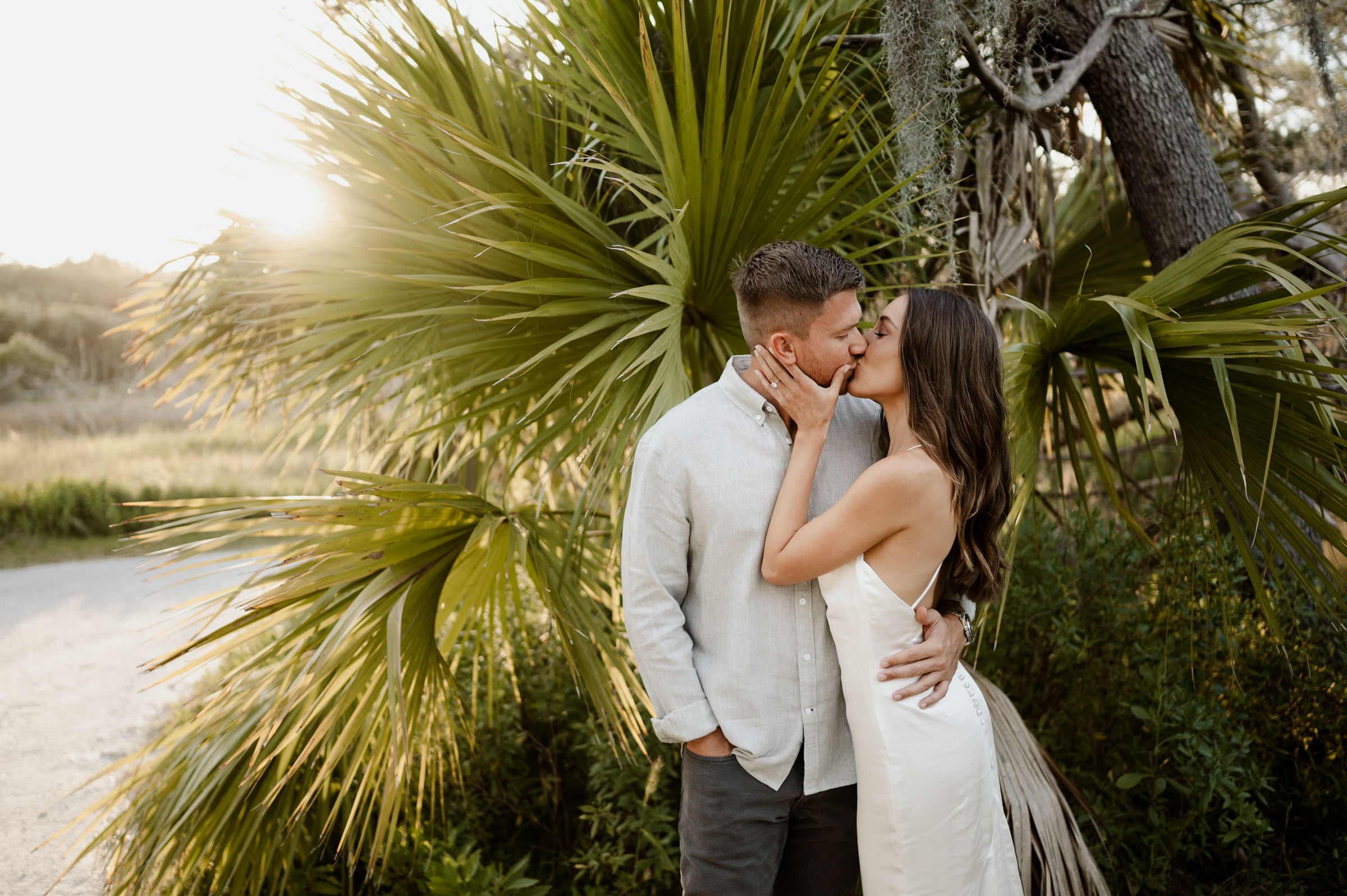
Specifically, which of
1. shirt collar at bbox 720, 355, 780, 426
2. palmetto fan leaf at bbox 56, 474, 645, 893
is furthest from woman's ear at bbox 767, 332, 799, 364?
palmetto fan leaf at bbox 56, 474, 645, 893

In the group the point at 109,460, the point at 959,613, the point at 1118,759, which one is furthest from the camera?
the point at 109,460

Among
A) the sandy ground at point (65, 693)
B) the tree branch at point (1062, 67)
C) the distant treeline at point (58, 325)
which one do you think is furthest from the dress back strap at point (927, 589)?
the distant treeline at point (58, 325)

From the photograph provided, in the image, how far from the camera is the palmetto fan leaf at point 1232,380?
1611 mm

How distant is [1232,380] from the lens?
1.79 meters

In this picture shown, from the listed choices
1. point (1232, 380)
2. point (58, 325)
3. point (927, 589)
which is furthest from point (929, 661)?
point (58, 325)

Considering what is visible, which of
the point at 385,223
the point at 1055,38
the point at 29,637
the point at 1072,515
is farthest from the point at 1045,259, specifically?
the point at 29,637

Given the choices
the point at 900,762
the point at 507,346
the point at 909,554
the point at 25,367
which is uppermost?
the point at 25,367

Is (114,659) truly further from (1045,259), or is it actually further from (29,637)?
(1045,259)

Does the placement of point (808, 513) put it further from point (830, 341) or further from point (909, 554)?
point (830, 341)

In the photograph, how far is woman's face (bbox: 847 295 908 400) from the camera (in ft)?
5.46

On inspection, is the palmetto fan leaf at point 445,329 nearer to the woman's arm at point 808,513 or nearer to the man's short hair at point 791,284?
the man's short hair at point 791,284

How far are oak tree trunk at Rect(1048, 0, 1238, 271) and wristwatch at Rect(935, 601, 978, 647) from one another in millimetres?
2118

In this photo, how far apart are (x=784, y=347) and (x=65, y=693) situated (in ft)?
20.0

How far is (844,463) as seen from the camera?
5.75ft
